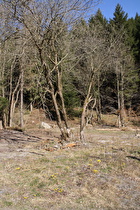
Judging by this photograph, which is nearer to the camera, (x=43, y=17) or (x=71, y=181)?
(x=71, y=181)

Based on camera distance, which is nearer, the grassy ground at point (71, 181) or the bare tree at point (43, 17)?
the grassy ground at point (71, 181)

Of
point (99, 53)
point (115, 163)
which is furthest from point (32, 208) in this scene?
point (99, 53)

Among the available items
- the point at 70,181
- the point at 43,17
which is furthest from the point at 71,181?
the point at 43,17

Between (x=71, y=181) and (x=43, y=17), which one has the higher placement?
(x=43, y=17)

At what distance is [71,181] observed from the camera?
180 inches

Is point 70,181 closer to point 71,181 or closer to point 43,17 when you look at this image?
point 71,181

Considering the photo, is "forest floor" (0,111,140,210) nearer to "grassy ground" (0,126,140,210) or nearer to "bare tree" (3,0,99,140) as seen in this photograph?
"grassy ground" (0,126,140,210)

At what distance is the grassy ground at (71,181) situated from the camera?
3527 millimetres

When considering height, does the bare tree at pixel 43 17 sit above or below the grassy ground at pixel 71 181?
above

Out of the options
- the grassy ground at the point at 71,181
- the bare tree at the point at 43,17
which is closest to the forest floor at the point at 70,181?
the grassy ground at the point at 71,181

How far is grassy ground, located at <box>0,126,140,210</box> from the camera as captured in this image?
3.53m

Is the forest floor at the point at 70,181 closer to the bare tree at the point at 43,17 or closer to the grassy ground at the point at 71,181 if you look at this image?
the grassy ground at the point at 71,181

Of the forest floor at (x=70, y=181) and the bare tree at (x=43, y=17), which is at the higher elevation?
the bare tree at (x=43, y=17)

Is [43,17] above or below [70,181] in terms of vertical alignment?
above
